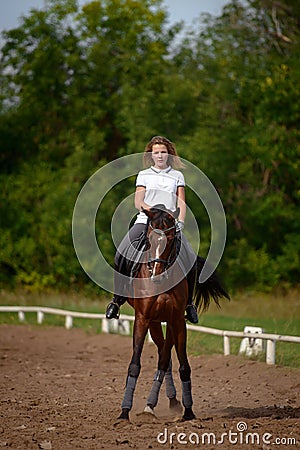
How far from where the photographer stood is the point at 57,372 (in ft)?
47.9

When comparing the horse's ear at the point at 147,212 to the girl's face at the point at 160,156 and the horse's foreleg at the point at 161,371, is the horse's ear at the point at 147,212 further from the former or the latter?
the horse's foreleg at the point at 161,371

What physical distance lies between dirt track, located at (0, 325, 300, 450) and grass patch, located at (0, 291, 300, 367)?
1.02m

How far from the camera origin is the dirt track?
8.09m

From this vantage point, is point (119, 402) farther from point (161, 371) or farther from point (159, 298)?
point (159, 298)

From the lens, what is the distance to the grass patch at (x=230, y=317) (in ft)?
55.7

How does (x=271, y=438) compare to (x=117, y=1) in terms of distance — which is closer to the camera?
(x=271, y=438)

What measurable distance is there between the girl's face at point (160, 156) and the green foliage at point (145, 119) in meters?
22.0

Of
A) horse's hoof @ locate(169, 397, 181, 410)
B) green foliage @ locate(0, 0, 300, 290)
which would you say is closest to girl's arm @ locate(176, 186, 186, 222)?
horse's hoof @ locate(169, 397, 181, 410)

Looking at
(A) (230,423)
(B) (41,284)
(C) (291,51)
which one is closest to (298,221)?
(C) (291,51)

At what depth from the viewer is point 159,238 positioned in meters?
8.99

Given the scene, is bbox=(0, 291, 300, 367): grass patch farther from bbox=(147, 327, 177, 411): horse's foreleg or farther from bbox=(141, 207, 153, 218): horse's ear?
bbox=(141, 207, 153, 218): horse's ear

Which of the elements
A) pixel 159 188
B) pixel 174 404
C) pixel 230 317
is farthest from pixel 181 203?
pixel 230 317

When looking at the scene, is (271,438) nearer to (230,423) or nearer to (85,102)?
(230,423)

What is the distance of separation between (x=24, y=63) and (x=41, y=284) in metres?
13.9
